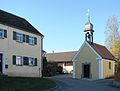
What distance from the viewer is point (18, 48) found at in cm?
3962

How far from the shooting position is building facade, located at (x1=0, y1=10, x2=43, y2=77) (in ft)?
122

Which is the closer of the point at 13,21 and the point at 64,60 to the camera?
the point at 13,21

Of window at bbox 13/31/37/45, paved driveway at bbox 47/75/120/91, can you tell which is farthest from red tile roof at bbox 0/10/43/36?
paved driveway at bbox 47/75/120/91

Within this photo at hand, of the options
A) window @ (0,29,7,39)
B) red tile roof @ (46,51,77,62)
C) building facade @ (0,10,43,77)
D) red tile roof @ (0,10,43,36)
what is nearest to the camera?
window @ (0,29,7,39)

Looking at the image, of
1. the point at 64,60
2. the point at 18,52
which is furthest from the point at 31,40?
the point at 64,60

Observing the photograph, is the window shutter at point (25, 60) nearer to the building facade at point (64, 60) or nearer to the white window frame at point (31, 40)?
the white window frame at point (31, 40)

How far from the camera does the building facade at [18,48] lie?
122 feet

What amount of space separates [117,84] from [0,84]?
44.4 feet

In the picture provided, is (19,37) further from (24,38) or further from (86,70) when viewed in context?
(86,70)

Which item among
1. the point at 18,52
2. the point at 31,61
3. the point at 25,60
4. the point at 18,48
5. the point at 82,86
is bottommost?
the point at 82,86

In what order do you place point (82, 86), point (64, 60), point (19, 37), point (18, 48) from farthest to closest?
point (64, 60) → point (19, 37) → point (18, 48) → point (82, 86)

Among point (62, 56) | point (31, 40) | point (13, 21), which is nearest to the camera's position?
point (13, 21)

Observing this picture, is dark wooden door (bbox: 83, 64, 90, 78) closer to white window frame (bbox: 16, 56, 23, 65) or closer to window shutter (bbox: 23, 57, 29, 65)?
window shutter (bbox: 23, 57, 29, 65)

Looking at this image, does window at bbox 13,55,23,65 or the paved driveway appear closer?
the paved driveway
